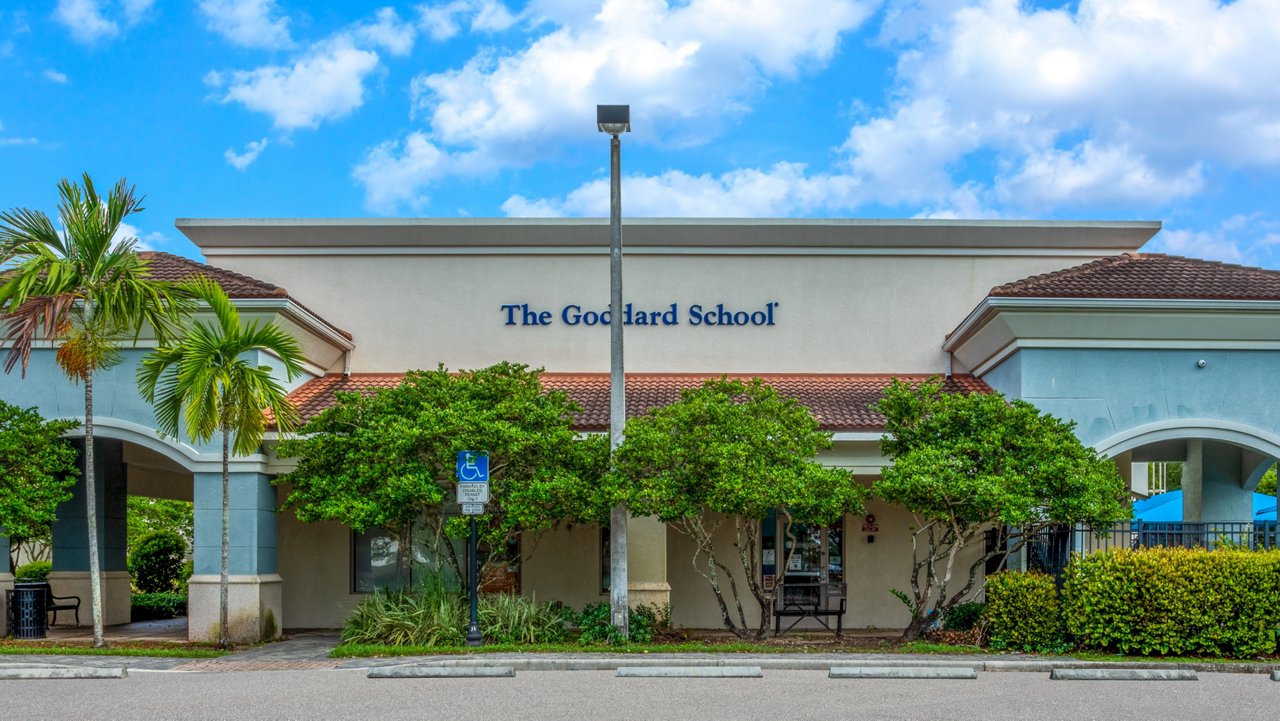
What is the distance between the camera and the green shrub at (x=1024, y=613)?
654 inches

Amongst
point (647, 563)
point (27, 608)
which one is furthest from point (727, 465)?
point (27, 608)

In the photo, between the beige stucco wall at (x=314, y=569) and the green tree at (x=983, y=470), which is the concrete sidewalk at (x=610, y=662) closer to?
the green tree at (x=983, y=470)

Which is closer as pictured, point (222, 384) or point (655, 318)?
point (222, 384)

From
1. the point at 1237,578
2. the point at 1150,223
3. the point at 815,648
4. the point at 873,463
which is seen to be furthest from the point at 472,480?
the point at 1150,223

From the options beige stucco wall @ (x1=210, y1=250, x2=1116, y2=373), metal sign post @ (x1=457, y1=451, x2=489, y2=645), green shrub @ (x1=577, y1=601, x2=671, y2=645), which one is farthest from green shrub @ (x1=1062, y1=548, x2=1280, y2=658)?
metal sign post @ (x1=457, y1=451, x2=489, y2=645)

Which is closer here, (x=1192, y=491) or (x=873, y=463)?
(x=873, y=463)

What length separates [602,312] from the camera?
76.3 ft

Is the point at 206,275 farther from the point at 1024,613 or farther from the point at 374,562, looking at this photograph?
the point at 1024,613

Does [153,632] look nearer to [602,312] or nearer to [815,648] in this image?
[602,312]

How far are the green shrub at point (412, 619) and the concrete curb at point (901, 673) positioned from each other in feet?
19.0

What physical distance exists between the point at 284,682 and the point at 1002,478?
9.55m

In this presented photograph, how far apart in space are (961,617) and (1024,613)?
1904mm

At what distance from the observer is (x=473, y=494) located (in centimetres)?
1705

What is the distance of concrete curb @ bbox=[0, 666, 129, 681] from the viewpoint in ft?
47.4
